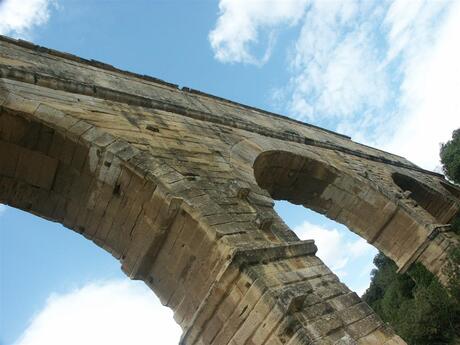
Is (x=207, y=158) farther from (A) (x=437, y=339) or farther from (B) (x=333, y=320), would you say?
(A) (x=437, y=339)

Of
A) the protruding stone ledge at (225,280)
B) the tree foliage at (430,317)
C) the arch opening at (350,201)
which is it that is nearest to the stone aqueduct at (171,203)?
the protruding stone ledge at (225,280)

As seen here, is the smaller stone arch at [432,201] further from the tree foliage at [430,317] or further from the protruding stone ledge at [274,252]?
the protruding stone ledge at [274,252]

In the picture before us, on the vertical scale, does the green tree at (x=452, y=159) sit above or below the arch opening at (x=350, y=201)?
above

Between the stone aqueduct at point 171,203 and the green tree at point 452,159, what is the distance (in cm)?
1095

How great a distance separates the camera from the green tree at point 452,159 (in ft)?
Result: 49.0

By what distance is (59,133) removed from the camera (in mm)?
4473

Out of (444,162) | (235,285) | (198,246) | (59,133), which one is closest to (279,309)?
(235,285)

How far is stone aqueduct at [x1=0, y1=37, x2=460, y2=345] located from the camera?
3516mm

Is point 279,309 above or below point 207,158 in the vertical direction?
below

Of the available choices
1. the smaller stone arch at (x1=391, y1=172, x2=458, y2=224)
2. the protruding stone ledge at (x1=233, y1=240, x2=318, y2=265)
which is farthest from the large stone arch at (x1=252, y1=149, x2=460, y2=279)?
the protruding stone ledge at (x1=233, y1=240, x2=318, y2=265)

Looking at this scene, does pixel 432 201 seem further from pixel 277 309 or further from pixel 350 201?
pixel 277 309

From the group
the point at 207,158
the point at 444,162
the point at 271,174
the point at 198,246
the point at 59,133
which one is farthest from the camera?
the point at 444,162

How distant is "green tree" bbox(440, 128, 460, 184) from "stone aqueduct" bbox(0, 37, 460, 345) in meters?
10.9

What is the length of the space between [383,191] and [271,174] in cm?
250
